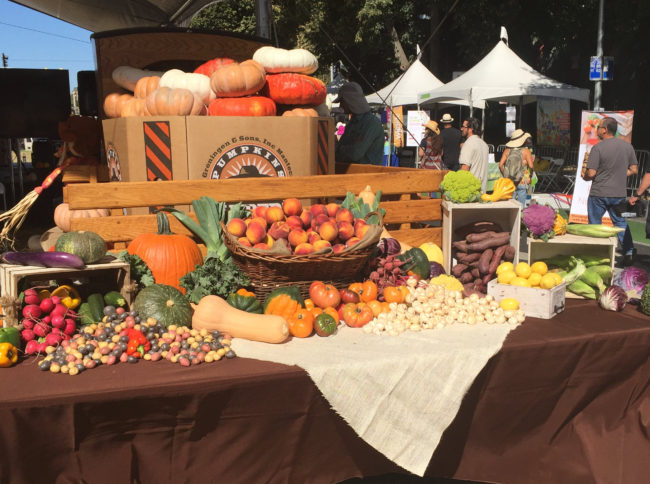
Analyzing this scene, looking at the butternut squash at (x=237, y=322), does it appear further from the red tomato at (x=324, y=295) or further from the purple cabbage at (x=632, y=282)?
the purple cabbage at (x=632, y=282)

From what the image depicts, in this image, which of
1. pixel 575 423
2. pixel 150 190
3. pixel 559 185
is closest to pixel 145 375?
pixel 150 190

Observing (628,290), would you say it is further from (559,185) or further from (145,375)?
(559,185)

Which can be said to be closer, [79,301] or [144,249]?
[79,301]

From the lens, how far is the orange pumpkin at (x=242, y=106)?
4.41m

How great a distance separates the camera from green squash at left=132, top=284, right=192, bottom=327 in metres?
3.27

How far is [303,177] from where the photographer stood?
430 centimetres

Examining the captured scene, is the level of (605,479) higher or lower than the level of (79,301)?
lower

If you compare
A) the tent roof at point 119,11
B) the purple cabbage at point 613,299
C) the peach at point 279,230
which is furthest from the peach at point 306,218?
the tent roof at point 119,11

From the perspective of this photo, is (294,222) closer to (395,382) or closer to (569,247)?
(395,382)

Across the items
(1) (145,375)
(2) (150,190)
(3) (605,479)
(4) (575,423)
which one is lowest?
(3) (605,479)

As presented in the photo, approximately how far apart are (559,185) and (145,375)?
59.1ft

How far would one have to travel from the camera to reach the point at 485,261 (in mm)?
4320

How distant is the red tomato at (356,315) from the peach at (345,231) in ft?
1.46

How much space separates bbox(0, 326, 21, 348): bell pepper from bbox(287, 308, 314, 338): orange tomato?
1282mm
